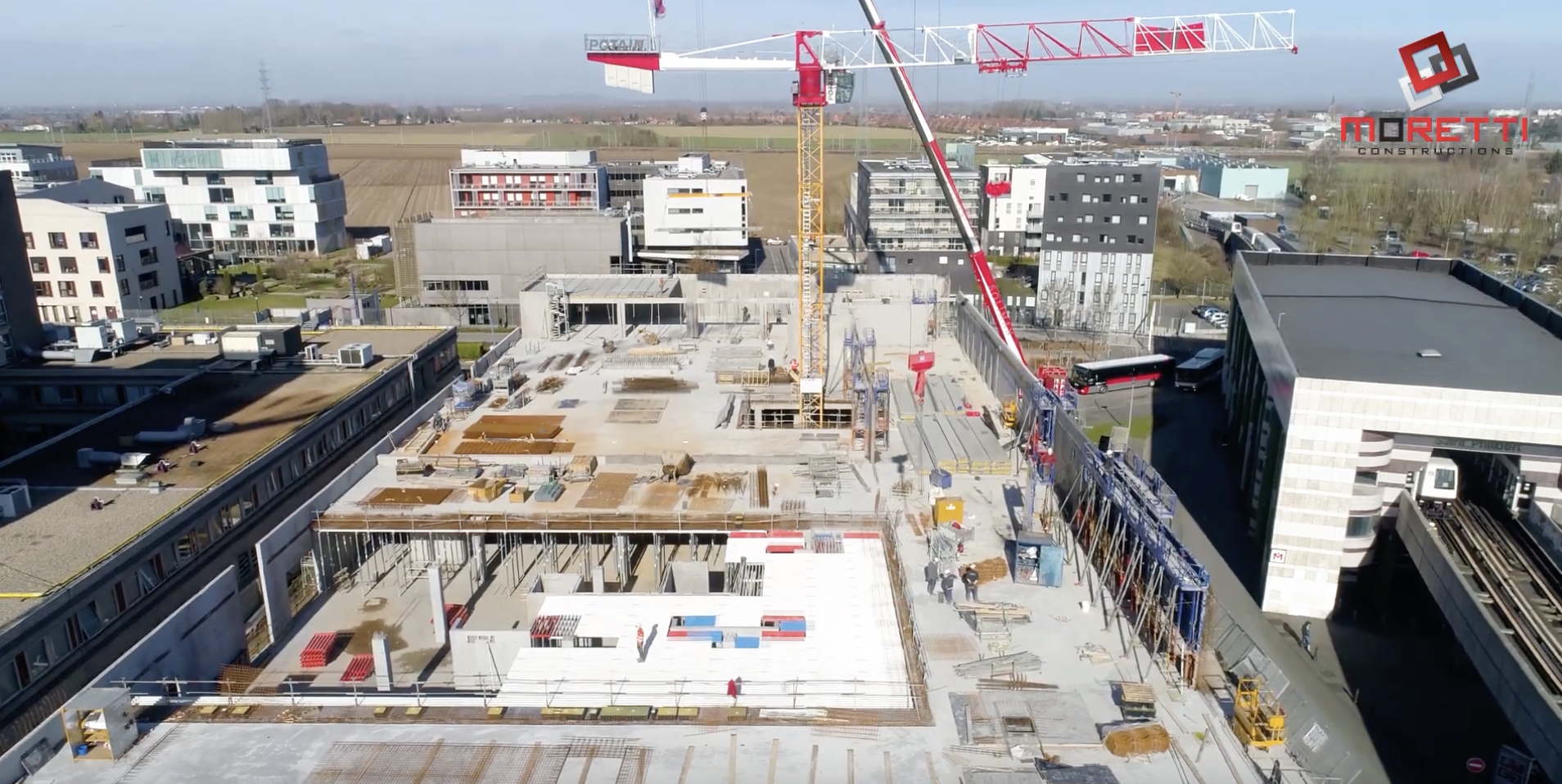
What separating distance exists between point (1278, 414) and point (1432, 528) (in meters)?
2.71

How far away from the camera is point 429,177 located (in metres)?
86.2

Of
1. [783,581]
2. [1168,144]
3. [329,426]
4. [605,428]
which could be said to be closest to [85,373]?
[329,426]

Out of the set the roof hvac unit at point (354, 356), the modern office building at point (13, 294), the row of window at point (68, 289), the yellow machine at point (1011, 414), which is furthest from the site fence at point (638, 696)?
the row of window at point (68, 289)

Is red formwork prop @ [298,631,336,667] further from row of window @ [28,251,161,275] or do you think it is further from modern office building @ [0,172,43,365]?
row of window @ [28,251,161,275]

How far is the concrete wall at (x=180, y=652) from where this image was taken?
31.6 feet

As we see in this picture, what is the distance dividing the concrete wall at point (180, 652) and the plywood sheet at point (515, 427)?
6832 mm

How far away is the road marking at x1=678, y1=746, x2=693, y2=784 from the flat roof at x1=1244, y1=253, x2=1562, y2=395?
1133cm

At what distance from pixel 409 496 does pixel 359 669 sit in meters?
3.99

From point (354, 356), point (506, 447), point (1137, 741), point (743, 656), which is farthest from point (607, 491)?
point (1137, 741)

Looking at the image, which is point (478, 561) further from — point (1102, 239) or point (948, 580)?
point (1102, 239)

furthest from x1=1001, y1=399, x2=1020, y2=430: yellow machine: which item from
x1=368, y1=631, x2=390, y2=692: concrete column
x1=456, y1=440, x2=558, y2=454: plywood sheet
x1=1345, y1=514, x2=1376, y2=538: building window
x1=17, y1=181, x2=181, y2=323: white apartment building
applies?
x1=17, y1=181, x2=181, y2=323: white apartment building

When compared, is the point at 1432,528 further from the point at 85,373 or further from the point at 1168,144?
the point at 1168,144

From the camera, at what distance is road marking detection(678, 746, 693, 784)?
928 cm

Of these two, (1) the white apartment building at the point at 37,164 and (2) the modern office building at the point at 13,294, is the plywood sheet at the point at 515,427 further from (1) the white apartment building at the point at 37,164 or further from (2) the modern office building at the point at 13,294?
(1) the white apartment building at the point at 37,164
